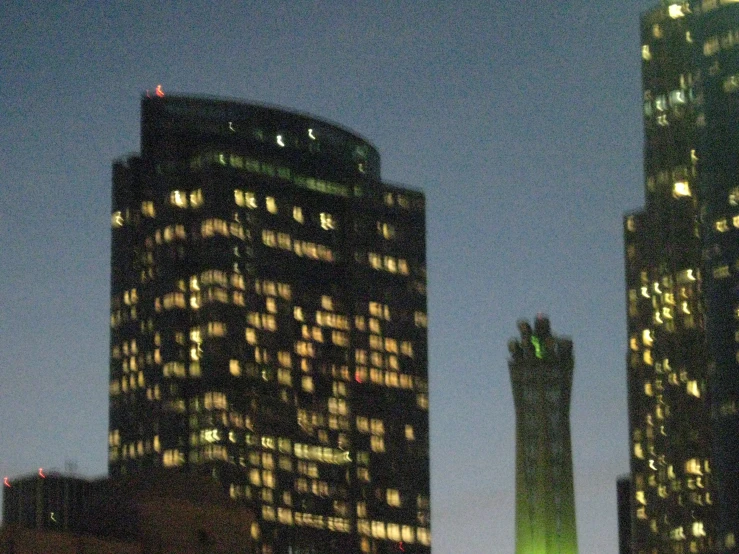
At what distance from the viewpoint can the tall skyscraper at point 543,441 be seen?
587 ft

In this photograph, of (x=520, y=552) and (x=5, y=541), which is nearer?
(x=520, y=552)

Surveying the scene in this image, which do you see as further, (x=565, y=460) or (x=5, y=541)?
(x=5, y=541)

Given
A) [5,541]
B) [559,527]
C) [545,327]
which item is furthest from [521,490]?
[5,541]

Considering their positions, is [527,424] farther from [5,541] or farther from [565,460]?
[5,541]

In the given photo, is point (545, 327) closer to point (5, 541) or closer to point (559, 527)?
point (559, 527)

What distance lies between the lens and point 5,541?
198125 millimetres

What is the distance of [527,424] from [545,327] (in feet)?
31.3

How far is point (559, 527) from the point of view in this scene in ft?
589

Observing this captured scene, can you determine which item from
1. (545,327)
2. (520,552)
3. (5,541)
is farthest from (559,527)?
(5,541)

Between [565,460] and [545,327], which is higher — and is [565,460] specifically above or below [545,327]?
below

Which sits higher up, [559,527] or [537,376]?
[537,376]

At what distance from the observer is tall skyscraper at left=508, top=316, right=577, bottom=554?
587ft

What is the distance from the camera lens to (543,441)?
599 feet

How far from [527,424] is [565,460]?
4806 mm
